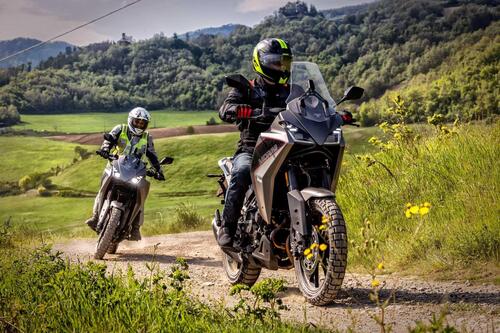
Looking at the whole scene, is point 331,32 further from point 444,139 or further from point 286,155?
point 286,155

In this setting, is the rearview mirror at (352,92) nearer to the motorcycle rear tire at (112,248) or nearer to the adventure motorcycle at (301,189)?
the adventure motorcycle at (301,189)

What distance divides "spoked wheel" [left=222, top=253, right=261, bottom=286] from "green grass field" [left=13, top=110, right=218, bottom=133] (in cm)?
3791

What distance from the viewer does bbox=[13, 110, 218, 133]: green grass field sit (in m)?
46.3

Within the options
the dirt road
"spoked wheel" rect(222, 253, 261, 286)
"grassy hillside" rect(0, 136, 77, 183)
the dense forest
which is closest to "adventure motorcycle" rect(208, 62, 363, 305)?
the dirt road

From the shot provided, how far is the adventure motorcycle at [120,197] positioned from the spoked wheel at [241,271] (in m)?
3.09

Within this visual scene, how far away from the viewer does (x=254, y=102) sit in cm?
691

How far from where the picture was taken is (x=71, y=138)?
4697 centimetres

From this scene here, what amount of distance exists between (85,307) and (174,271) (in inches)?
26.6

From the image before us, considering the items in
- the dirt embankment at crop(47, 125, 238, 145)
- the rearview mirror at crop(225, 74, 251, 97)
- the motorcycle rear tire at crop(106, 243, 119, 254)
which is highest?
the rearview mirror at crop(225, 74, 251, 97)

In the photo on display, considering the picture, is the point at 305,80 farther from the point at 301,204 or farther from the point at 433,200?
the point at 433,200

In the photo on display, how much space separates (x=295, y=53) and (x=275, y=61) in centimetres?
4156

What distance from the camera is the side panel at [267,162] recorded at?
20.0 feet

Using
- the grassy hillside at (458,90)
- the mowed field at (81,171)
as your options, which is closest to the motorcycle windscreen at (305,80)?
the grassy hillside at (458,90)

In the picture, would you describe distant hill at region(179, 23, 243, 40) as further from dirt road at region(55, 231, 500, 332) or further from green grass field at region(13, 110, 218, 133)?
dirt road at region(55, 231, 500, 332)
